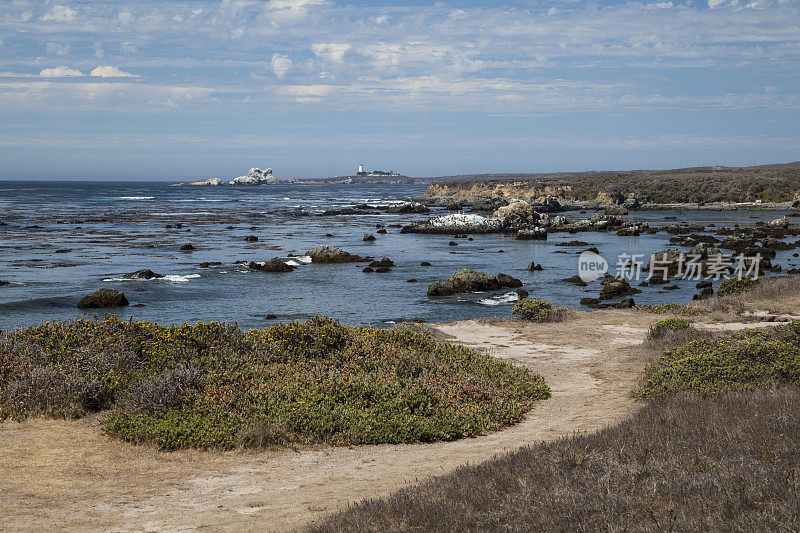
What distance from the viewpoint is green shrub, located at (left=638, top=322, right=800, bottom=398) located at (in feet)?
31.5

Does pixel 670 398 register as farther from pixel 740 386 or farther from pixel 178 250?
pixel 178 250

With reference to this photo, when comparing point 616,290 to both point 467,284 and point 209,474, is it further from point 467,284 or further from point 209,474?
point 209,474

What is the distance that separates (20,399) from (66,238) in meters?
49.1

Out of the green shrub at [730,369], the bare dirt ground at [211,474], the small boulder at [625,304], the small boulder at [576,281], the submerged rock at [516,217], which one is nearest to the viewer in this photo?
the bare dirt ground at [211,474]

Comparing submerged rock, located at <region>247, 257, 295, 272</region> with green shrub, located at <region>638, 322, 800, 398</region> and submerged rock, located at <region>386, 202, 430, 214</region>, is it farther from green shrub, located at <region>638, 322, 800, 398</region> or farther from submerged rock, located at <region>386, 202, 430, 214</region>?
submerged rock, located at <region>386, 202, 430, 214</region>

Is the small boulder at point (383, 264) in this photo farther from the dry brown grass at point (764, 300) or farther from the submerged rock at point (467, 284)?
the dry brown grass at point (764, 300)

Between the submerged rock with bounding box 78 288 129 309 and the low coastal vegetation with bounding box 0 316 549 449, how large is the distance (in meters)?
14.7

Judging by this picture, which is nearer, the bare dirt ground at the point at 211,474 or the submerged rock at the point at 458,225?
the bare dirt ground at the point at 211,474

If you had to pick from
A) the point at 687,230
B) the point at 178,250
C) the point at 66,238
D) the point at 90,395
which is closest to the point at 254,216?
the point at 66,238

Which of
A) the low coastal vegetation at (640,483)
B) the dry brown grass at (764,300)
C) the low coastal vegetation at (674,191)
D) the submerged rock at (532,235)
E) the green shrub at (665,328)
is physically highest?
the low coastal vegetation at (674,191)

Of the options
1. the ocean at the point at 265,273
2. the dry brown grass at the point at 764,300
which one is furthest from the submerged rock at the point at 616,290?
the dry brown grass at the point at 764,300

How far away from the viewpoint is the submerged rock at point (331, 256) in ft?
133

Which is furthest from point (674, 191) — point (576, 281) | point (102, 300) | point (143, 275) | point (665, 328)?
point (665, 328)

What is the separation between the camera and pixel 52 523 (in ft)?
19.2
